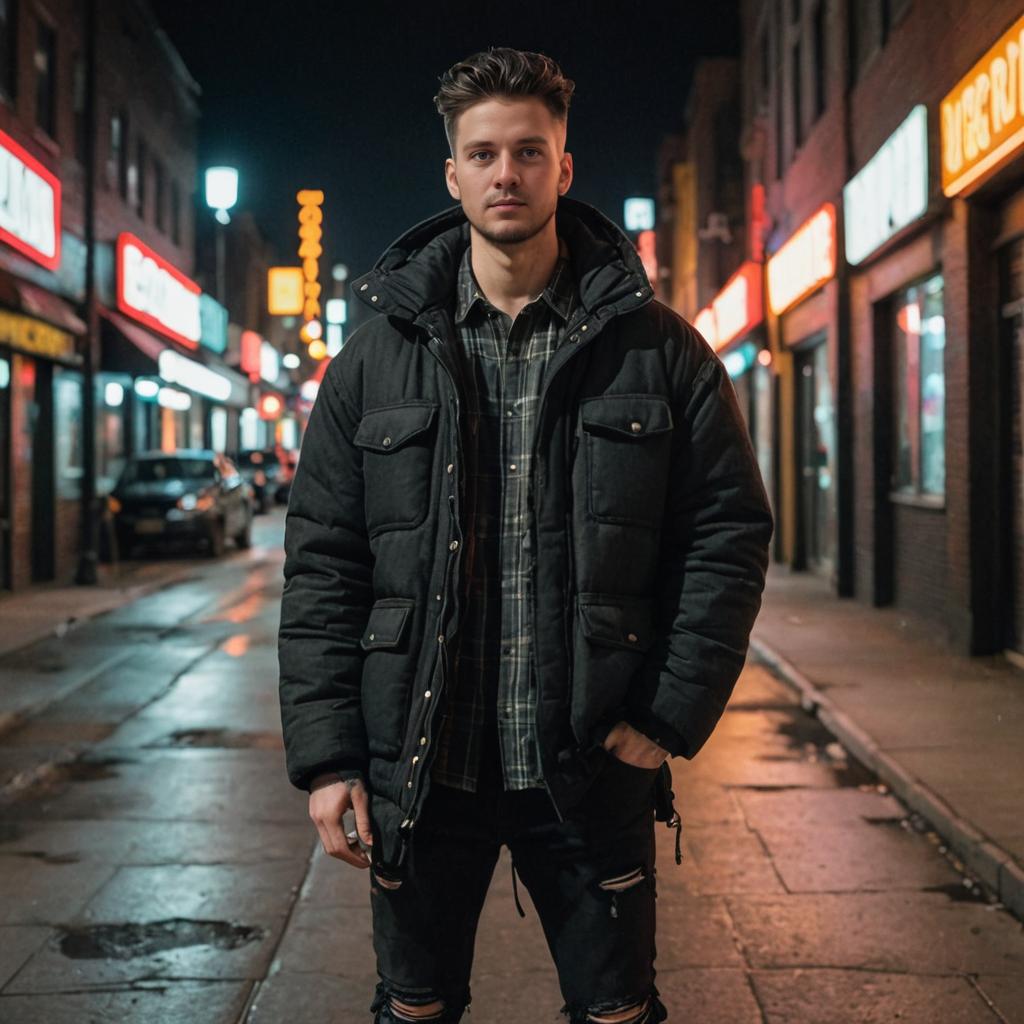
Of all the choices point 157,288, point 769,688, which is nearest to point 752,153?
point 157,288

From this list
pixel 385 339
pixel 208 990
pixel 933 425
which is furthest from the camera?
pixel 933 425

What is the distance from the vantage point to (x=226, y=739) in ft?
27.6

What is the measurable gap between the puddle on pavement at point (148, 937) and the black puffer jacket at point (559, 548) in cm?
263

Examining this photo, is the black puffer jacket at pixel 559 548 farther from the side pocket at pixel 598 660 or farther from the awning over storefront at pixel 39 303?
the awning over storefront at pixel 39 303

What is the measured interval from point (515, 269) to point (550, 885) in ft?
3.82

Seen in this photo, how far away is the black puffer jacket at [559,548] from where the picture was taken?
7.93ft

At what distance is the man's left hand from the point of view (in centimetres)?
243

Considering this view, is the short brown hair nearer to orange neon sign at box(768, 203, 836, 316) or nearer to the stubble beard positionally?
the stubble beard

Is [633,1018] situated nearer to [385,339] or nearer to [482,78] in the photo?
[385,339]

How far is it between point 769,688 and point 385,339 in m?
7.97

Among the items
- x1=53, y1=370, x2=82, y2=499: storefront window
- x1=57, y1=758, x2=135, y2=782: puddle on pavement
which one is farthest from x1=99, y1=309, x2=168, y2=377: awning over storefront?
x1=57, y1=758, x2=135, y2=782: puddle on pavement

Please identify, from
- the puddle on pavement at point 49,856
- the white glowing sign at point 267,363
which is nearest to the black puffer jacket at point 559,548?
the puddle on pavement at point 49,856

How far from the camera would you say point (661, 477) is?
2.47 metres

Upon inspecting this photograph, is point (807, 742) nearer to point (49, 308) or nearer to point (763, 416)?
point (49, 308)
